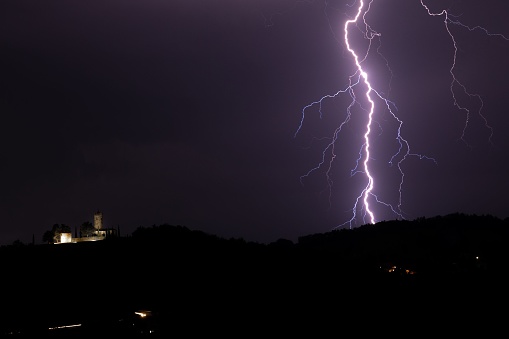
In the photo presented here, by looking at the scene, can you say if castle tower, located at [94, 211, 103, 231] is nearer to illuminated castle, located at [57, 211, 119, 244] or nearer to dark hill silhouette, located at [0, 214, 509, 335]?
illuminated castle, located at [57, 211, 119, 244]

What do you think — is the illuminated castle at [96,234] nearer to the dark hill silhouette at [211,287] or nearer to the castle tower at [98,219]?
the castle tower at [98,219]

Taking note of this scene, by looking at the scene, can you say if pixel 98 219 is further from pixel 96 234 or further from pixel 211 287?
pixel 211 287

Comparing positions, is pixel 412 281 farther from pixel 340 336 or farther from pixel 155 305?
pixel 155 305

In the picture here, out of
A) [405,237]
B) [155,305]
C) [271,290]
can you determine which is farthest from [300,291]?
[405,237]

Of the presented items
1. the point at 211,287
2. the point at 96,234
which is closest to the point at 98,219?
the point at 96,234

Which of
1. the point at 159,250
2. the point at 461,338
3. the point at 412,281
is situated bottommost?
the point at 461,338

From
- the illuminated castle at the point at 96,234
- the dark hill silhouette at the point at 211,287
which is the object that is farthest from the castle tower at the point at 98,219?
the dark hill silhouette at the point at 211,287

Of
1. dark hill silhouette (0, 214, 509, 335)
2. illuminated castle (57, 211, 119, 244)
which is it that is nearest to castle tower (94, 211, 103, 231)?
illuminated castle (57, 211, 119, 244)

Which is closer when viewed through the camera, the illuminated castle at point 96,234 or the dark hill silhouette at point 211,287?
the dark hill silhouette at point 211,287
